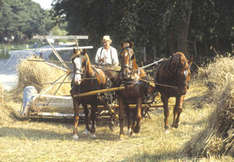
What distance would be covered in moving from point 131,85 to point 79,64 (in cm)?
132

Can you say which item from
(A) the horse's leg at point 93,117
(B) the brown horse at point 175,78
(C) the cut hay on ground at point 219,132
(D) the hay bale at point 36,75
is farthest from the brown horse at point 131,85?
(D) the hay bale at point 36,75

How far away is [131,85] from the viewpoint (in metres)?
7.91

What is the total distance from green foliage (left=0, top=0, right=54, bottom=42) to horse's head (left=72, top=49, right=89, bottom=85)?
74367 millimetres

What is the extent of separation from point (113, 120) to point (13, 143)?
8.93ft

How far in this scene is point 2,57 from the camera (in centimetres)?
4484

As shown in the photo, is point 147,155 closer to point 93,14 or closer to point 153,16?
point 153,16

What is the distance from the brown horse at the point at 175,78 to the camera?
815 centimetres

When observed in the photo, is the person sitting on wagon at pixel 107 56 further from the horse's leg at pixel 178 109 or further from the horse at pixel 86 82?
the horse's leg at pixel 178 109

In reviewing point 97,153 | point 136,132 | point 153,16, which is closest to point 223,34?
point 153,16

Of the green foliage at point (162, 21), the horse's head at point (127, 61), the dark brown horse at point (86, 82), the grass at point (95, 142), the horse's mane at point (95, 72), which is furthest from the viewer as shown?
the green foliage at point (162, 21)

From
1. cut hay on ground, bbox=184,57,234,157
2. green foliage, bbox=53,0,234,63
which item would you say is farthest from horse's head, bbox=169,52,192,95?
green foliage, bbox=53,0,234,63

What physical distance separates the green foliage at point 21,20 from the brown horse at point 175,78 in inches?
2923

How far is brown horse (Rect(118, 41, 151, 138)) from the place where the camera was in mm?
7699

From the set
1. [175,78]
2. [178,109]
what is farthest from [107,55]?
[178,109]
